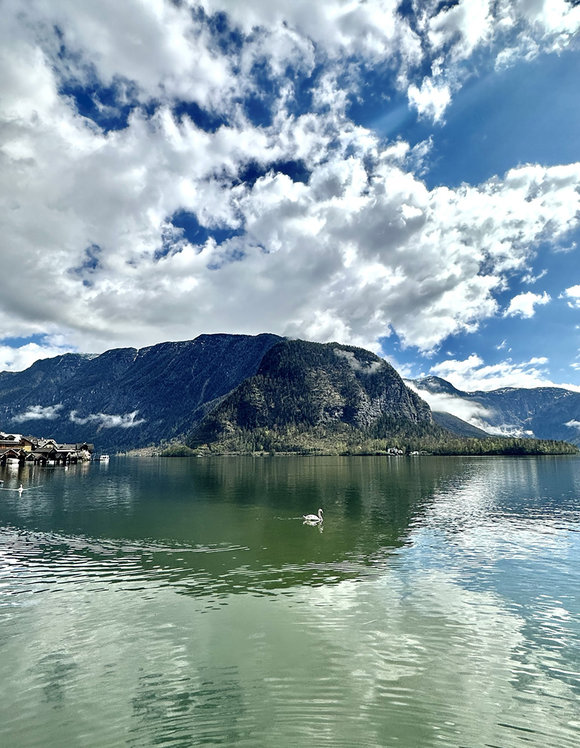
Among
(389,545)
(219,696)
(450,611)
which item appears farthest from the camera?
(389,545)

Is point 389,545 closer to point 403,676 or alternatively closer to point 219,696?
point 403,676

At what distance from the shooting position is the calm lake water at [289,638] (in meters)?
17.1

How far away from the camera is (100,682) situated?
2012 centimetres

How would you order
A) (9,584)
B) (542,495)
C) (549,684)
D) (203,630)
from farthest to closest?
(542,495) < (9,584) < (203,630) < (549,684)

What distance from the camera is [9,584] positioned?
3450 centimetres

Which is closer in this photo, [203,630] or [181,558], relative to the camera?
[203,630]

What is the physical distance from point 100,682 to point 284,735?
31.9 ft

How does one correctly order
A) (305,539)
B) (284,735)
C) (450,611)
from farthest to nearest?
(305,539), (450,611), (284,735)

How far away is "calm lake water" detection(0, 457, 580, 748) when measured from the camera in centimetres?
1706

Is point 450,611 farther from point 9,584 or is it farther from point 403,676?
point 9,584

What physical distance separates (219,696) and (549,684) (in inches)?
627

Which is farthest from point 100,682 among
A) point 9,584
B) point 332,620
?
point 9,584

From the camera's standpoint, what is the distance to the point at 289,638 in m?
25.0

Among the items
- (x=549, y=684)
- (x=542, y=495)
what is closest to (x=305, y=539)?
(x=549, y=684)
